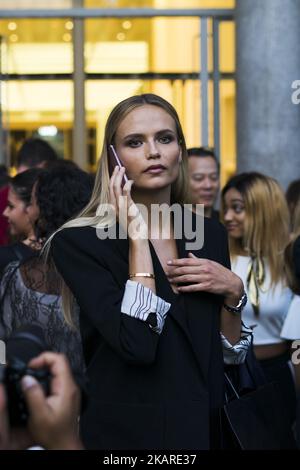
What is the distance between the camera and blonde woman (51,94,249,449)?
2938 mm

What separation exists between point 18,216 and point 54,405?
3.33m

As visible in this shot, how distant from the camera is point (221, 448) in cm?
306

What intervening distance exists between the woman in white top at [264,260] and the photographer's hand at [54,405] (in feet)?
9.89

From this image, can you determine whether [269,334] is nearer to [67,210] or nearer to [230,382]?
[67,210]

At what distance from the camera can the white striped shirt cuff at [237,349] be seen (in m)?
3.26

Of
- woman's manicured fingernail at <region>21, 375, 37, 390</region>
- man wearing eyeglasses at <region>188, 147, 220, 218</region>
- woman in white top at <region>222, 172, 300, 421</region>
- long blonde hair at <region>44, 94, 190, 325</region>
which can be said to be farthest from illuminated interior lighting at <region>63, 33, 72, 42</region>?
woman's manicured fingernail at <region>21, 375, 37, 390</region>

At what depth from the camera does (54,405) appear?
192cm

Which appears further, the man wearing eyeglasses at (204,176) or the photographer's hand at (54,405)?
the man wearing eyeglasses at (204,176)

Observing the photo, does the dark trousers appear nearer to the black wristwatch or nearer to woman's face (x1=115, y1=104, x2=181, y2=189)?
the black wristwatch

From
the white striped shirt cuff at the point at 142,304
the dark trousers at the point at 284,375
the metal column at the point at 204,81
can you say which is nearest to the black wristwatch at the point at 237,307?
the white striped shirt cuff at the point at 142,304

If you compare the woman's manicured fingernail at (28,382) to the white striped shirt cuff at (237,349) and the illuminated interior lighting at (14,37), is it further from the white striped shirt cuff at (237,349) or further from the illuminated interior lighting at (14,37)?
the illuminated interior lighting at (14,37)

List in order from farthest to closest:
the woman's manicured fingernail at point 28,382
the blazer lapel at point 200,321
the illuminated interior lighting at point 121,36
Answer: the illuminated interior lighting at point 121,36
the blazer lapel at point 200,321
the woman's manicured fingernail at point 28,382

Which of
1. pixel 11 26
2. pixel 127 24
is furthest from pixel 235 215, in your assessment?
pixel 11 26

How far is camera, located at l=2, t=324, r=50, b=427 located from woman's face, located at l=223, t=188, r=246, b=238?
3586 mm
